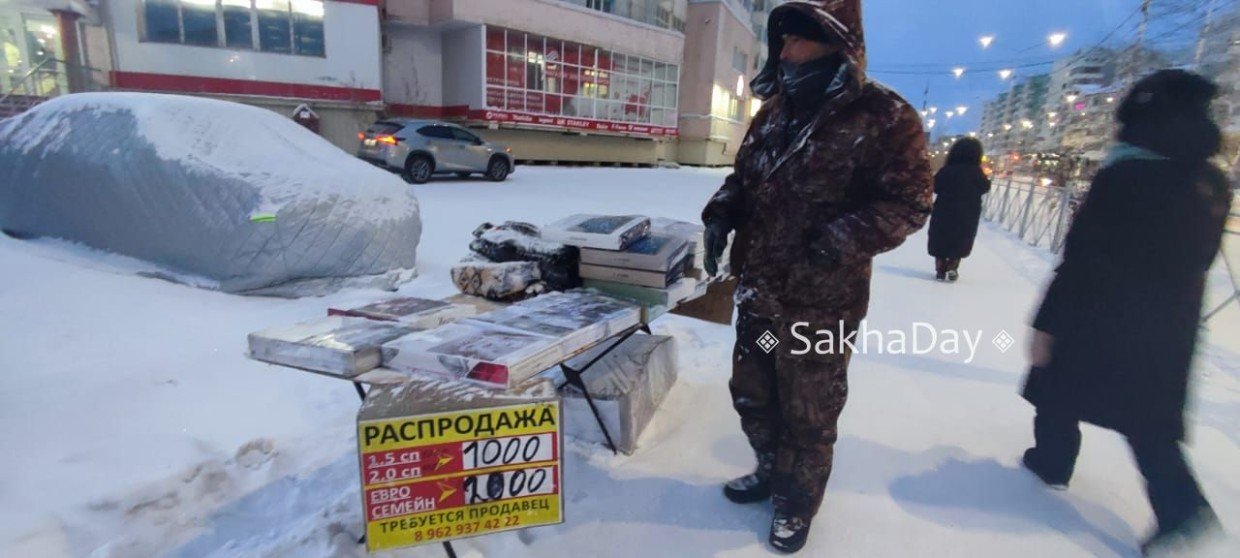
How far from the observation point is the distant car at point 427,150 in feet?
40.1

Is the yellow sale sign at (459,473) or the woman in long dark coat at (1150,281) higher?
the woman in long dark coat at (1150,281)

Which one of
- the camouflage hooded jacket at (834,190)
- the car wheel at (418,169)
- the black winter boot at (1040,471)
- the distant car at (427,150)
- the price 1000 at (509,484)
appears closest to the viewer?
the price 1000 at (509,484)

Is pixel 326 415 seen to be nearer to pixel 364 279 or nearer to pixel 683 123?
pixel 364 279

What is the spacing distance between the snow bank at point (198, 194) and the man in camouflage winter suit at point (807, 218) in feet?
11.7

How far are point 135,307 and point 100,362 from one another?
0.78 m

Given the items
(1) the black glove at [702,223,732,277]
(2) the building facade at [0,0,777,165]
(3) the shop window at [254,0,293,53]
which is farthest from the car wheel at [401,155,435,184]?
(1) the black glove at [702,223,732,277]

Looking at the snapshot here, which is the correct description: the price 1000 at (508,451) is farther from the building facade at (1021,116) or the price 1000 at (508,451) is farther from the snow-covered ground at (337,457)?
the building facade at (1021,116)

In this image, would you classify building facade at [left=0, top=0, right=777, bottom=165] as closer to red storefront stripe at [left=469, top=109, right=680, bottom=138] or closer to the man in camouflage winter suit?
red storefront stripe at [left=469, top=109, right=680, bottom=138]

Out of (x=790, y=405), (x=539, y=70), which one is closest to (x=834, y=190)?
(x=790, y=405)

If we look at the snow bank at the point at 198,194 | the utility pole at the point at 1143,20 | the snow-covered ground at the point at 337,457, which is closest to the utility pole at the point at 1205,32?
the utility pole at the point at 1143,20

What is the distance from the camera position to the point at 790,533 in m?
2.06

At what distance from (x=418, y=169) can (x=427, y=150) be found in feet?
1.49

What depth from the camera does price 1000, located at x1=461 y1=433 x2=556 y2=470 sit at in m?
1.57

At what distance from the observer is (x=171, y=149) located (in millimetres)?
4477
